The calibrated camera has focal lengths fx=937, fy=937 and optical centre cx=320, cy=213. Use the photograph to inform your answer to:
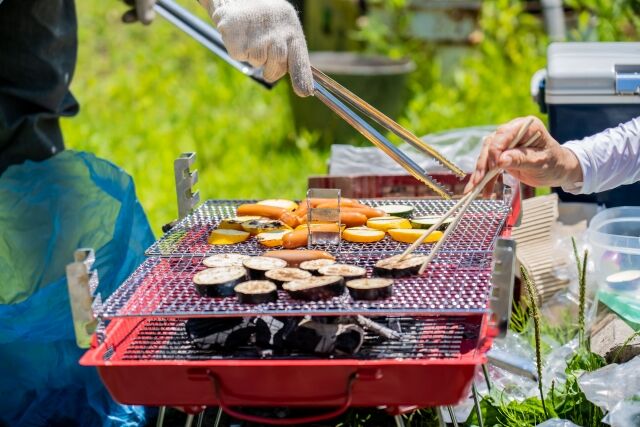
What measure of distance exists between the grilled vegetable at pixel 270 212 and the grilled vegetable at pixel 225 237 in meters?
Result: 0.18

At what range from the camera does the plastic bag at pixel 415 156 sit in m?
4.11

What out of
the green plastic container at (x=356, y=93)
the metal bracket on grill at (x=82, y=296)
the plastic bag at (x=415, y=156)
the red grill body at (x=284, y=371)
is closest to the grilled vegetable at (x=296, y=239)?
the red grill body at (x=284, y=371)

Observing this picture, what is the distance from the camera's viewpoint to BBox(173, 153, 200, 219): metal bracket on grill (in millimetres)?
3168

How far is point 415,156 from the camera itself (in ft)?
13.9

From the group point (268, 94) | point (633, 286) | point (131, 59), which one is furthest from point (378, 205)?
point (131, 59)

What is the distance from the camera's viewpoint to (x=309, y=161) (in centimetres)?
596

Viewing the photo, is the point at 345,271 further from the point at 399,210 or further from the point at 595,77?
the point at 595,77

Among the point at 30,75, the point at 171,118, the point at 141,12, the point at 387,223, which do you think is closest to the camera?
the point at 387,223

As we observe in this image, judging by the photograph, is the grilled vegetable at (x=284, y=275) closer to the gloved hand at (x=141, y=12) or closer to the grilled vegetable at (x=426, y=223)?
the grilled vegetable at (x=426, y=223)

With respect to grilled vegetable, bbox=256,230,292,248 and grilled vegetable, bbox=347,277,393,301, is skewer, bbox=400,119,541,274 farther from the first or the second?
grilled vegetable, bbox=256,230,292,248

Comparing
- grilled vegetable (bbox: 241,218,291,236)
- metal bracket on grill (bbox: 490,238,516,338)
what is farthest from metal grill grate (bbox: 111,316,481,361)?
grilled vegetable (bbox: 241,218,291,236)

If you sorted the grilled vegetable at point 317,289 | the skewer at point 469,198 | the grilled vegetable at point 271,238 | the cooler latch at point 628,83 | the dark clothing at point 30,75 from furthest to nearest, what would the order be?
the dark clothing at point 30,75, the cooler latch at point 628,83, the grilled vegetable at point 271,238, the skewer at point 469,198, the grilled vegetable at point 317,289

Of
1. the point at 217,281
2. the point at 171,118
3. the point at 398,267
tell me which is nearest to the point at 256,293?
the point at 217,281

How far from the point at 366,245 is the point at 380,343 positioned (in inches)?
18.2
